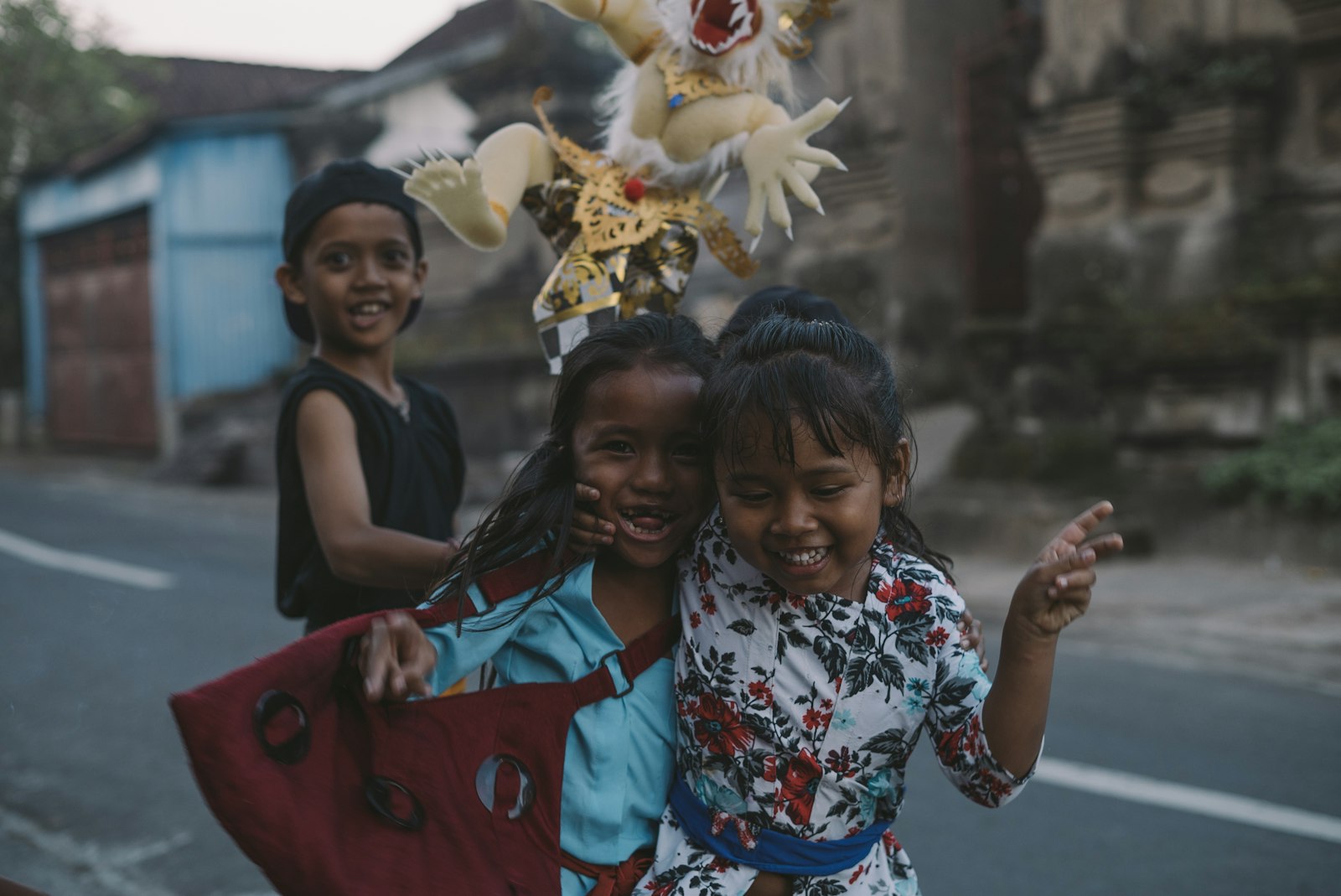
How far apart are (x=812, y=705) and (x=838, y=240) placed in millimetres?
9186

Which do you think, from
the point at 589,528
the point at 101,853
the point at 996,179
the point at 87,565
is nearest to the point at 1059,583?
the point at 589,528

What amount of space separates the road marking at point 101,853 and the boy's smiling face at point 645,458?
261 cm

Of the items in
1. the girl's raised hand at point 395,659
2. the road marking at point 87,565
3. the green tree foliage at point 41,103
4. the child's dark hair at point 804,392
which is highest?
A: the green tree foliage at point 41,103

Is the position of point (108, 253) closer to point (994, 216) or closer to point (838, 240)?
point (838, 240)

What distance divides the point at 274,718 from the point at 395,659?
0.16m

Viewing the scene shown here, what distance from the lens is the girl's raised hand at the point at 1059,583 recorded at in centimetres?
149

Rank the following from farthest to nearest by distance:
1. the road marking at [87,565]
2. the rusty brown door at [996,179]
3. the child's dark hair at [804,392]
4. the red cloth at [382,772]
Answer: the rusty brown door at [996,179]
the road marking at [87,565]
the child's dark hair at [804,392]
the red cloth at [382,772]

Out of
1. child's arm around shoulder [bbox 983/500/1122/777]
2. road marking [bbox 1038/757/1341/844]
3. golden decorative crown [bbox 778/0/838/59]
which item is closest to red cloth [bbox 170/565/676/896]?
child's arm around shoulder [bbox 983/500/1122/777]

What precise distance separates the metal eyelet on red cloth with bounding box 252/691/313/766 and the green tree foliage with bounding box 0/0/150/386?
2067 cm

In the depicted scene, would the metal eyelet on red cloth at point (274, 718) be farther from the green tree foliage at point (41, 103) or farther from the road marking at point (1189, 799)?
the green tree foliage at point (41, 103)

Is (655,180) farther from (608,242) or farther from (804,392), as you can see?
(804,392)

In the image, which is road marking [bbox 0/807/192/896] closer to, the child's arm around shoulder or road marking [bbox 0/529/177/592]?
the child's arm around shoulder

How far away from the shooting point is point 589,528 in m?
1.74

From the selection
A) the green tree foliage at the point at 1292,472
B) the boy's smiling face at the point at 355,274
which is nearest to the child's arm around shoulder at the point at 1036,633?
the boy's smiling face at the point at 355,274
